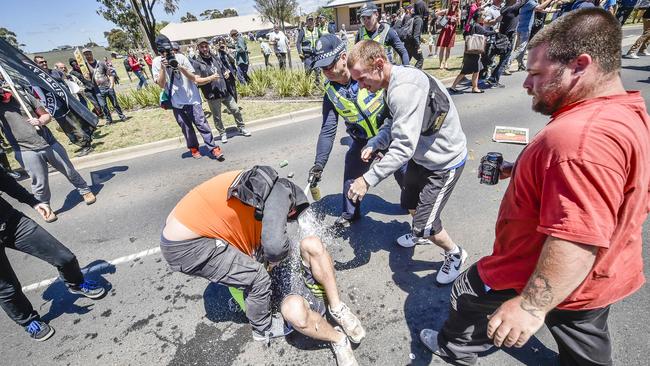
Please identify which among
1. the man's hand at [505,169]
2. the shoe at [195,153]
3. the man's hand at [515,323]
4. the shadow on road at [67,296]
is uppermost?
the man's hand at [505,169]

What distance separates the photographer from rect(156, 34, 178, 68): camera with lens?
4680 mm

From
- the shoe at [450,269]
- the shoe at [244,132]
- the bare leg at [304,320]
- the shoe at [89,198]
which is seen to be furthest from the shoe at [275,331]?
the shoe at [244,132]

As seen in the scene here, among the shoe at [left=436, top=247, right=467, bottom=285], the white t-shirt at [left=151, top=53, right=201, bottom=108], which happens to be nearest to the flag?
the white t-shirt at [left=151, top=53, right=201, bottom=108]

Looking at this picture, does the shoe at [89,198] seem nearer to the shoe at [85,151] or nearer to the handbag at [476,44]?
the shoe at [85,151]

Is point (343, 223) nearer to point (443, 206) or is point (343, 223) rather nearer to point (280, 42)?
point (443, 206)

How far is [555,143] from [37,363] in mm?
3667

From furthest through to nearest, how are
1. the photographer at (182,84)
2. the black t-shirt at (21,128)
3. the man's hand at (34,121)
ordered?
the photographer at (182,84), the man's hand at (34,121), the black t-shirt at (21,128)

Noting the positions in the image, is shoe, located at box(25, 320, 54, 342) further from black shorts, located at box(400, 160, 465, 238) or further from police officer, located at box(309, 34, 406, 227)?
black shorts, located at box(400, 160, 465, 238)

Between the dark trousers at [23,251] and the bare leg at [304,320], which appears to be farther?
the dark trousers at [23,251]

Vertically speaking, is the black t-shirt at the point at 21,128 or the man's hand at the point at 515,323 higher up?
the black t-shirt at the point at 21,128

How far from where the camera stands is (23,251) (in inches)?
96.4

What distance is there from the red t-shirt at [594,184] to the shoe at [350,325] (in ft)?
4.33

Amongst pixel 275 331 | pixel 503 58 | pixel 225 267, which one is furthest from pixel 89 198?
pixel 503 58

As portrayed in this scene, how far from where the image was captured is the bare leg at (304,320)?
191 cm
